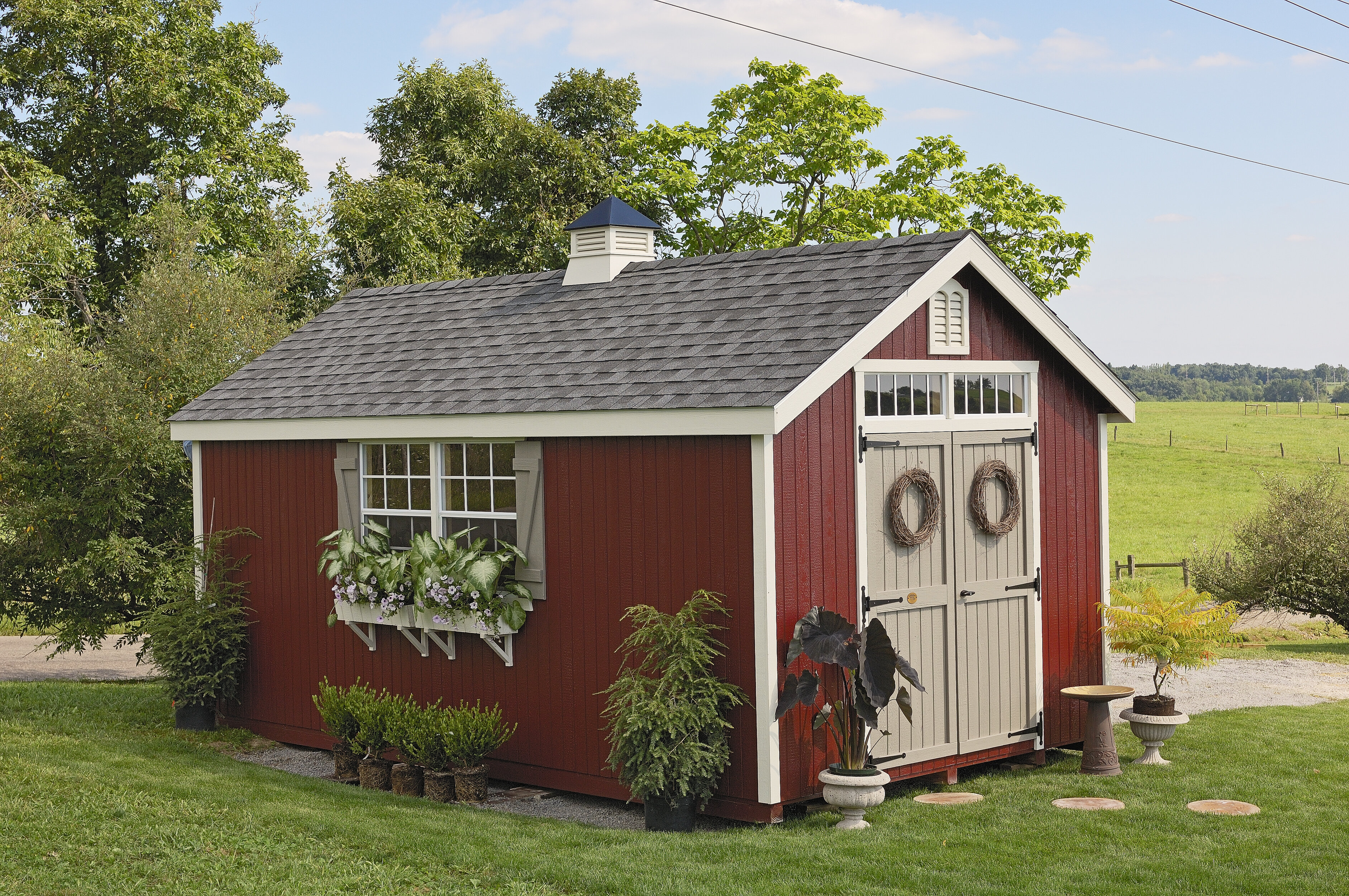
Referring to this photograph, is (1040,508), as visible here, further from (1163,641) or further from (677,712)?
(677,712)

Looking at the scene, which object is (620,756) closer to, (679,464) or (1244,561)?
(679,464)

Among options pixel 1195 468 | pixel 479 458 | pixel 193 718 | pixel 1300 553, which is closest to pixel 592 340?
pixel 479 458

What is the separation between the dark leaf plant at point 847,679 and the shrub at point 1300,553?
40.4ft

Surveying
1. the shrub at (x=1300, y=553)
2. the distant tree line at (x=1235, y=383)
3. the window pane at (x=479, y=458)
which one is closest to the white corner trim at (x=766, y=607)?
the window pane at (x=479, y=458)

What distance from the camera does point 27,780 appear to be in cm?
830

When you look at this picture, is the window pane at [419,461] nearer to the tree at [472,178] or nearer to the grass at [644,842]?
the grass at [644,842]

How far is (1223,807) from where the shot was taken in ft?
26.0

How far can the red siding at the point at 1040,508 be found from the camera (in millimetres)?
7848

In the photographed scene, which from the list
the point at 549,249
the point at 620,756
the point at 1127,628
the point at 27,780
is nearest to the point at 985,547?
the point at 1127,628

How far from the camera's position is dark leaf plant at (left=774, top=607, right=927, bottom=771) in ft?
24.8

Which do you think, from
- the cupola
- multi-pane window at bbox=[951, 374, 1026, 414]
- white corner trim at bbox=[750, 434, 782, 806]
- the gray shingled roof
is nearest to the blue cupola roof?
the cupola

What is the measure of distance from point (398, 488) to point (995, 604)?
4377 millimetres

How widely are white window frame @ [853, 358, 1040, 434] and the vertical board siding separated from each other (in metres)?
1.00

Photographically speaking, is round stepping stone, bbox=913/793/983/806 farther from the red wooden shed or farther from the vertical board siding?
the vertical board siding
